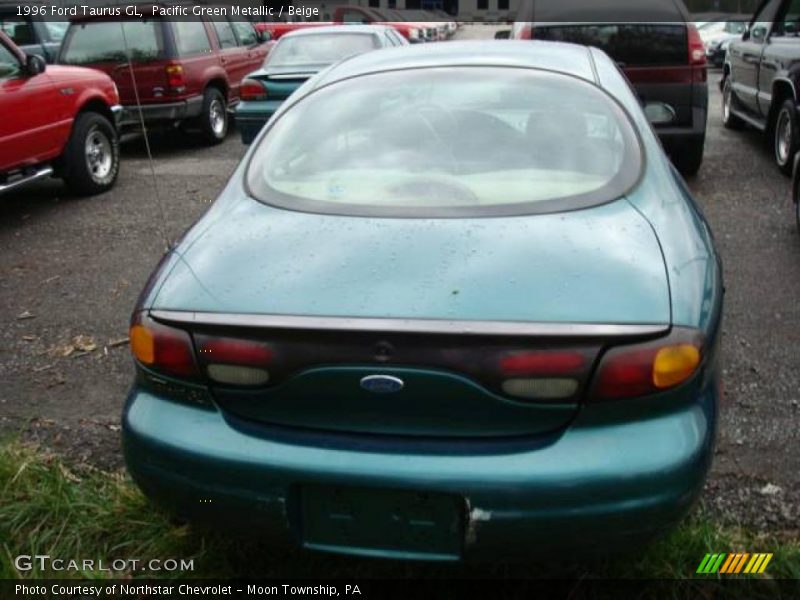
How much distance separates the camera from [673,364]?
2016 mm

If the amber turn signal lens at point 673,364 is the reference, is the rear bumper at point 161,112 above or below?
below

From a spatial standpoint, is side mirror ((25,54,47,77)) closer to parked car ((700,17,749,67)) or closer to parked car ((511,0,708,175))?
parked car ((511,0,708,175))

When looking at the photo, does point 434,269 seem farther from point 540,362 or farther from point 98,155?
point 98,155

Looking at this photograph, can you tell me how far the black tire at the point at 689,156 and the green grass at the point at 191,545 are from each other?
5106mm

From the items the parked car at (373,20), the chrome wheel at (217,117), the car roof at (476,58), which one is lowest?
the parked car at (373,20)

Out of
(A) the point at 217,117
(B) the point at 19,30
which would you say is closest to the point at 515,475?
(A) the point at 217,117

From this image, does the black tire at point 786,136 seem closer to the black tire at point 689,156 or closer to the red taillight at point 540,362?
the black tire at point 689,156

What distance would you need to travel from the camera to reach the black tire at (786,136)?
7.13m

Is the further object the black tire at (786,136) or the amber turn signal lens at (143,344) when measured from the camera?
the black tire at (786,136)

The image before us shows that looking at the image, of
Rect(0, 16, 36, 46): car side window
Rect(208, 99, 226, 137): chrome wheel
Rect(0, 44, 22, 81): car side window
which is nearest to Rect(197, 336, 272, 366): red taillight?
Rect(0, 44, 22, 81): car side window

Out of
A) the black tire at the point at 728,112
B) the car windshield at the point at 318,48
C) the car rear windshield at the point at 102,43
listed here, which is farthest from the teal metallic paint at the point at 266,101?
the black tire at the point at 728,112

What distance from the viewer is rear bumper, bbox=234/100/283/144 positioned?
8.27 m

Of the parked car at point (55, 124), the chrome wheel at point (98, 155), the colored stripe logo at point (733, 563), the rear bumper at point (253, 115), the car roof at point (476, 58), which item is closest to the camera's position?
the colored stripe logo at point (733, 563)

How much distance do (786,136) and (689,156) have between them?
2.88 feet
